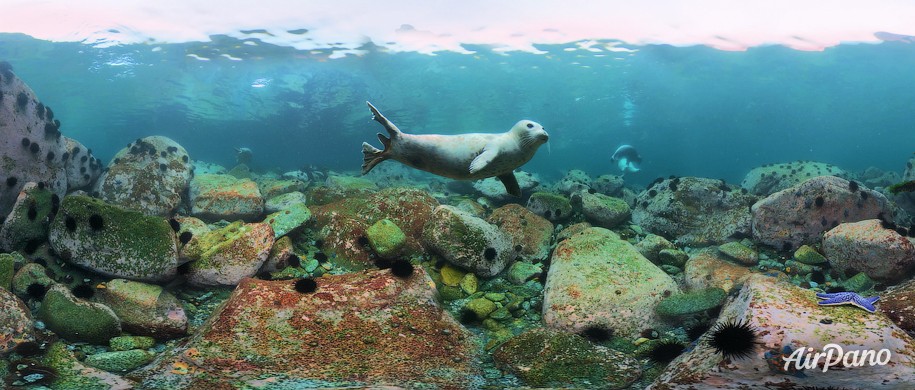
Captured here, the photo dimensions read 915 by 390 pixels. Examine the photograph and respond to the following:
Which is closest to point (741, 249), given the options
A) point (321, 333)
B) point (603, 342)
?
point (603, 342)

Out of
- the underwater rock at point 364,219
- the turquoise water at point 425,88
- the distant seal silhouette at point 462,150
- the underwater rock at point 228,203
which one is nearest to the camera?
the distant seal silhouette at point 462,150

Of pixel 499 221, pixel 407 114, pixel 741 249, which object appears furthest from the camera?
pixel 407 114

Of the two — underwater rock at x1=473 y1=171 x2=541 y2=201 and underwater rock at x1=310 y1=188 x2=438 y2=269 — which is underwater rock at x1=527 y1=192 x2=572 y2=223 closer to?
underwater rock at x1=473 y1=171 x2=541 y2=201

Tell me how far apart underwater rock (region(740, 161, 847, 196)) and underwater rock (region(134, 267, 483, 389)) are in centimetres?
1871

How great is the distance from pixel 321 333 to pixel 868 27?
131ft

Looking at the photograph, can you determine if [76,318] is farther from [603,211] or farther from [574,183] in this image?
[574,183]

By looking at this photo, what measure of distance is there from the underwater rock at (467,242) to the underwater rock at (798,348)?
5.25 m

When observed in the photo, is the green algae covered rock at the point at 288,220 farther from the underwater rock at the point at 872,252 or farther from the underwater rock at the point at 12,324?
the underwater rock at the point at 872,252

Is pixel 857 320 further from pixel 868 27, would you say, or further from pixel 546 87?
pixel 546 87

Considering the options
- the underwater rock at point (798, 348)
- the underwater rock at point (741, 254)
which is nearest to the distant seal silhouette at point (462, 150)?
the underwater rock at point (798, 348)

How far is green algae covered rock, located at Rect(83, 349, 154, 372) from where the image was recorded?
577 cm

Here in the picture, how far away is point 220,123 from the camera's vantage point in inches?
2537

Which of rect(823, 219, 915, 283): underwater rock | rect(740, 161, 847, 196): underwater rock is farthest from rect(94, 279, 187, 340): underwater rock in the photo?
rect(740, 161, 847, 196): underwater rock

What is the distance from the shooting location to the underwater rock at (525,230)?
12.0m
